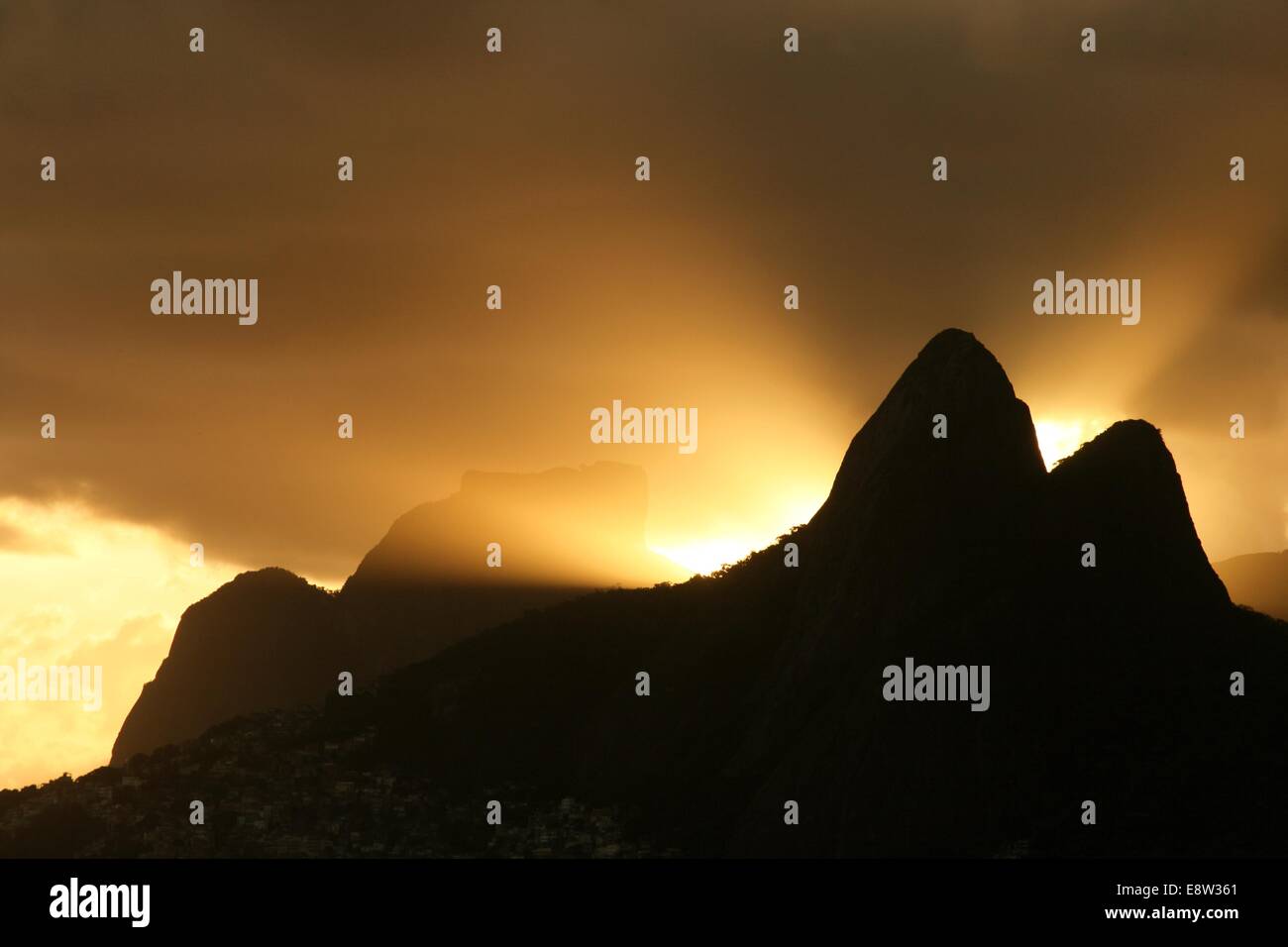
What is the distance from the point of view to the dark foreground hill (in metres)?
63.7

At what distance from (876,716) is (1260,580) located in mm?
126955

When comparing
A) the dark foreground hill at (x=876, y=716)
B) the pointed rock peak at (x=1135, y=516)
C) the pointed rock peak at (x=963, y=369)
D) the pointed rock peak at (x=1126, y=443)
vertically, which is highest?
the pointed rock peak at (x=963, y=369)

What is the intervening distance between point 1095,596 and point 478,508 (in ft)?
419

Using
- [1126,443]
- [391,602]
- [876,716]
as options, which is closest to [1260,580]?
[391,602]

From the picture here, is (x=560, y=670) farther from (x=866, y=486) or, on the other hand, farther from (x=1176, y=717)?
(x=1176, y=717)

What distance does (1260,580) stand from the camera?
6978 inches

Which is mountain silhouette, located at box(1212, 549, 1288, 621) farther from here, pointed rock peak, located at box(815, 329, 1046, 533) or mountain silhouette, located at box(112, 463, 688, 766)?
pointed rock peak, located at box(815, 329, 1046, 533)

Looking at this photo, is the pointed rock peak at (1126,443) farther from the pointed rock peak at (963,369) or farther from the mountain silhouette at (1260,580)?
the mountain silhouette at (1260,580)

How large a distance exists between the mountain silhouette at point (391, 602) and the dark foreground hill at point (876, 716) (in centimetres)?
7163

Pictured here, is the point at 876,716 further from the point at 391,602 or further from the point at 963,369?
the point at 391,602

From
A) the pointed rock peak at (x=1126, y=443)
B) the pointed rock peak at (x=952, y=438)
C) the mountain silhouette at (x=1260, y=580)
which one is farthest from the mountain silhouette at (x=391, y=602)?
the pointed rock peak at (x=1126, y=443)

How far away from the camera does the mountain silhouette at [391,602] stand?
565 ft

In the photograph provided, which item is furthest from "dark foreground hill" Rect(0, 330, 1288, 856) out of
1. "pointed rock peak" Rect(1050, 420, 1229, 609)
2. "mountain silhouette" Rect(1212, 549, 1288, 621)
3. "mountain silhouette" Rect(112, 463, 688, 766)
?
"mountain silhouette" Rect(1212, 549, 1288, 621)
